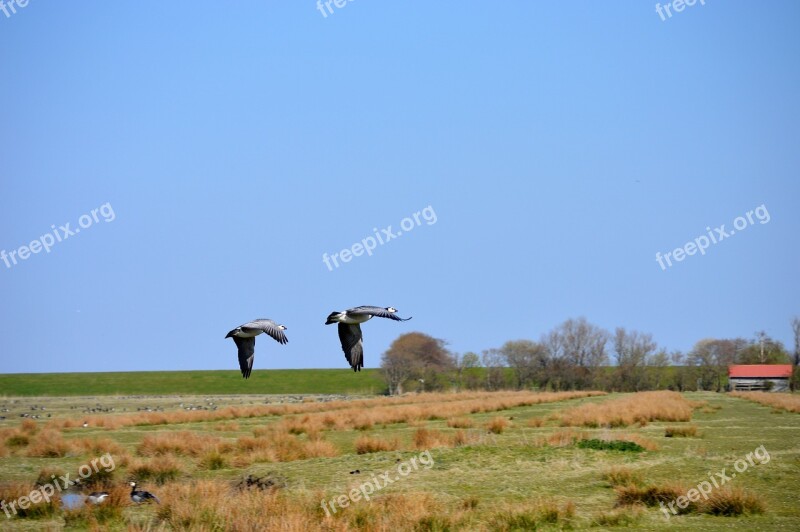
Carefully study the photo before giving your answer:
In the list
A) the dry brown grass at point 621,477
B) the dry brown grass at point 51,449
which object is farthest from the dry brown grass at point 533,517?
the dry brown grass at point 51,449

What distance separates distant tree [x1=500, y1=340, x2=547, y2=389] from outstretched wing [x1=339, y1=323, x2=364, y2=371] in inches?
3222

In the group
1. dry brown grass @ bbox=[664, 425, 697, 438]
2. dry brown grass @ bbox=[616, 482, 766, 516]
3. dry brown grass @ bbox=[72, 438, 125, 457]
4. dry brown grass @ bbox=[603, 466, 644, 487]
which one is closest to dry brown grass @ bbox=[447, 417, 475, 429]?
dry brown grass @ bbox=[664, 425, 697, 438]

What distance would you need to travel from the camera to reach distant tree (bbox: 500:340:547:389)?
9806 cm

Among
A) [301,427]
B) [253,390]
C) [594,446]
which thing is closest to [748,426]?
[594,446]

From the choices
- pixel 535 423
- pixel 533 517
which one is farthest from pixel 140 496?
pixel 535 423

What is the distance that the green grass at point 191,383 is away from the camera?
3969 inches

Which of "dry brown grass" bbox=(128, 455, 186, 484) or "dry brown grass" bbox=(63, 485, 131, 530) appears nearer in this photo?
"dry brown grass" bbox=(63, 485, 131, 530)

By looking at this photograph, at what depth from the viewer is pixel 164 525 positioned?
14.0 m

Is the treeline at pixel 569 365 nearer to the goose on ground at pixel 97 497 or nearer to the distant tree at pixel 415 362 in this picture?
the distant tree at pixel 415 362

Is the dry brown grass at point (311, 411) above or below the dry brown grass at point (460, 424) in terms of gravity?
above

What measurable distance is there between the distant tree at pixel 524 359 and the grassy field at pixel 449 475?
2569 inches

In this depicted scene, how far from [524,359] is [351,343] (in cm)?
8787

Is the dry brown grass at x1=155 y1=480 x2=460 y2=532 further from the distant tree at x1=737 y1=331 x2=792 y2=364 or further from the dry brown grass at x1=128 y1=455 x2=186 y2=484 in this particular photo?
the distant tree at x1=737 y1=331 x2=792 y2=364

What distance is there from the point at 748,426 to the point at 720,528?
694 inches
